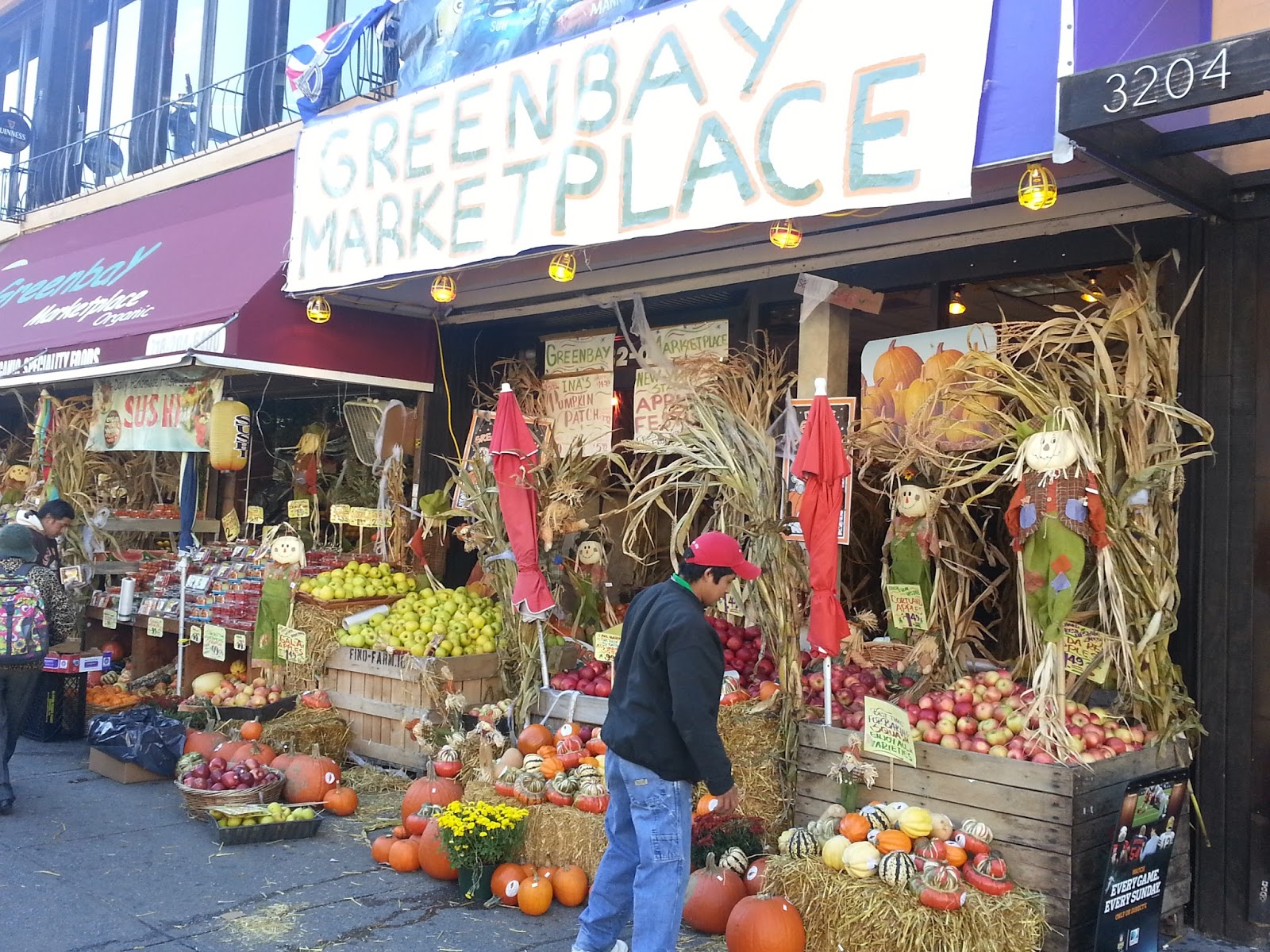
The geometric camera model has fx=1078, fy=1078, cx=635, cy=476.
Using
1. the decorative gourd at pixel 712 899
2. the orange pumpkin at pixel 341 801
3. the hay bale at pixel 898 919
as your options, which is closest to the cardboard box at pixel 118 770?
the orange pumpkin at pixel 341 801

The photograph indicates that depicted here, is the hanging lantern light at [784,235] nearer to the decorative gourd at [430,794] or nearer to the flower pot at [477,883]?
the flower pot at [477,883]

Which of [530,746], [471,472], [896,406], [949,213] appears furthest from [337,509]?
[949,213]

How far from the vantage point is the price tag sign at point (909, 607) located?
5.86m

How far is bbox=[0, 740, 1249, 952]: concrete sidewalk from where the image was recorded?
476cm

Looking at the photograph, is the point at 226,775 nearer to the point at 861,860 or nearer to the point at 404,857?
the point at 404,857

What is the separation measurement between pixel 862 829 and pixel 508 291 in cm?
509

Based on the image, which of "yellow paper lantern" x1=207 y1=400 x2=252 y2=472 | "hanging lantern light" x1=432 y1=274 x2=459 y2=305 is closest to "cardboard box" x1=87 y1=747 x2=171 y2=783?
"yellow paper lantern" x1=207 y1=400 x2=252 y2=472

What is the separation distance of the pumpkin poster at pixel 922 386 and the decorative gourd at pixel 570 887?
9.26 feet

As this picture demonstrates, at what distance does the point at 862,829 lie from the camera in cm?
477

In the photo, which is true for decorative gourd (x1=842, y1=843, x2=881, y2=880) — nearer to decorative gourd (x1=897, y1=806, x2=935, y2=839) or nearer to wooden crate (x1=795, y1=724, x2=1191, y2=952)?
decorative gourd (x1=897, y1=806, x2=935, y2=839)

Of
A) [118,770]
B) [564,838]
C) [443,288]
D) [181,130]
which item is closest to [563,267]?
[443,288]

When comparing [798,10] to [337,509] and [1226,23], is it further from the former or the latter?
[337,509]

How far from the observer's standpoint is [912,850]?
4.64 metres

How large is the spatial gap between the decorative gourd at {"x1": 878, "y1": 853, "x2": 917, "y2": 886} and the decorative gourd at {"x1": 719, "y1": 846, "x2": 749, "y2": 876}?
2.58ft
